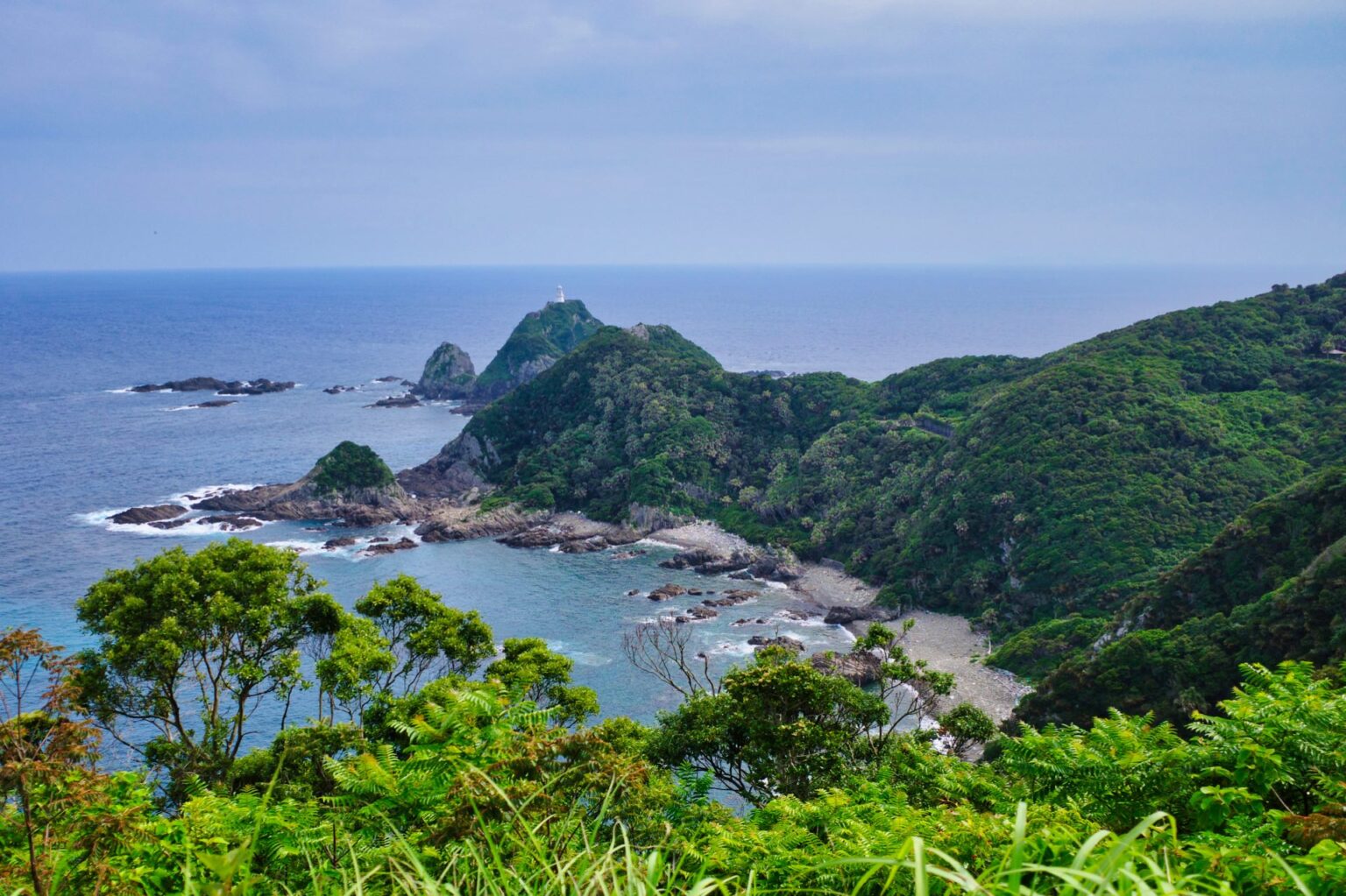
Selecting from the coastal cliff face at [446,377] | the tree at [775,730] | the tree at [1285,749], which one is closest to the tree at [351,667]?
the tree at [775,730]

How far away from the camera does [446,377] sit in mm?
108188

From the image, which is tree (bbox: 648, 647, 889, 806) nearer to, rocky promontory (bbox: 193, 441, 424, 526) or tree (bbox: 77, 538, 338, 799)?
tree (bbox: 77, 538, 338, 799)

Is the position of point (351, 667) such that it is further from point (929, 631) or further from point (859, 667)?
point (929, 631)

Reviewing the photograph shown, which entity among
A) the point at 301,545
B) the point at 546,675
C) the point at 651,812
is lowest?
the point at 301,545

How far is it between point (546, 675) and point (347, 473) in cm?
4840

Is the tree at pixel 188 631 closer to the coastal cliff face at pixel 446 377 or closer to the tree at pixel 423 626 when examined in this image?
the tree at pixel 423 626

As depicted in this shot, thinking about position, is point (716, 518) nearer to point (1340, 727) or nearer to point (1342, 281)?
point (1342, 281)

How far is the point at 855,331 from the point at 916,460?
142m

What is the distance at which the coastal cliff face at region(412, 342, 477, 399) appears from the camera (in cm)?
10738

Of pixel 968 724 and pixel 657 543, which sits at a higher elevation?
pixel 968 724

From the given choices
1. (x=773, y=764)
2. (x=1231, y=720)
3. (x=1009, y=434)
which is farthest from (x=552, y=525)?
(x=1231, y=720)

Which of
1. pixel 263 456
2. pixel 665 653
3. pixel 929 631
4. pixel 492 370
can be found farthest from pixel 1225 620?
pixel 492 370

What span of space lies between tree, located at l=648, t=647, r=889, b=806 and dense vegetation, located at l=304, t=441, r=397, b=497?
51.1 meters

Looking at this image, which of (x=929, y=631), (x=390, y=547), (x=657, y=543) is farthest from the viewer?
(x=657, y=543)
